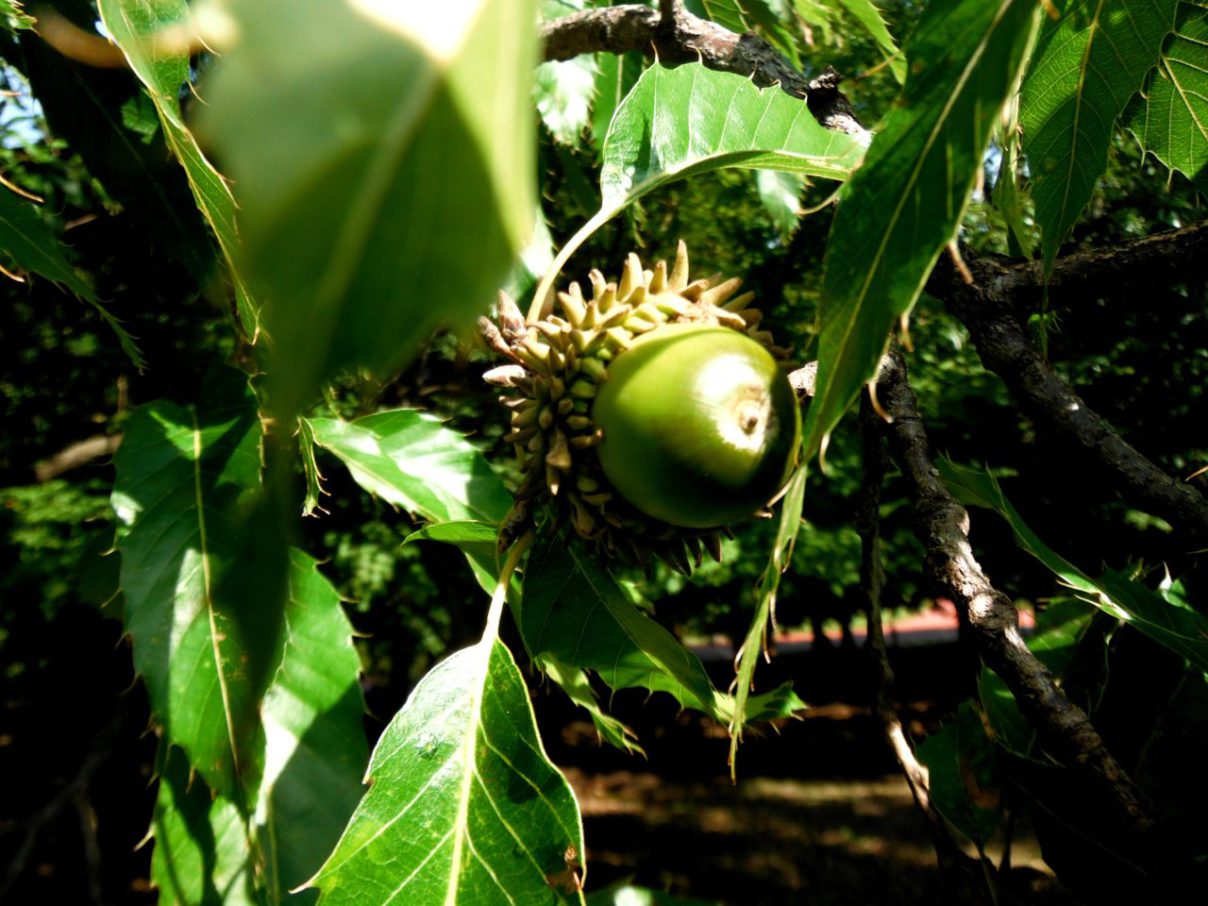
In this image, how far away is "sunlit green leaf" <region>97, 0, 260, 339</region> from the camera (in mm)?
820

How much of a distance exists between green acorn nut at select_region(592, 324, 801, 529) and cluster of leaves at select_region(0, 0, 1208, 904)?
0.07 metres

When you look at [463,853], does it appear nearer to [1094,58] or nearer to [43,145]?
[1094,58]

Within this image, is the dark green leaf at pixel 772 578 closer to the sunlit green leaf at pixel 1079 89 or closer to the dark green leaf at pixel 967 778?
the sunlit green leaf at pixel 1079 89

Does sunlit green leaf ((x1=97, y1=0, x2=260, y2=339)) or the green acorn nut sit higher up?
sunlit green leaf ((x1=97, y1=0, x2=260, y2=339))

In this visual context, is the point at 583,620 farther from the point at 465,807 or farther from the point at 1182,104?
the point at 1182,104

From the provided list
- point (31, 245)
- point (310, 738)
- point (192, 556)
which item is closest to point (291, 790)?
point (310, 738)

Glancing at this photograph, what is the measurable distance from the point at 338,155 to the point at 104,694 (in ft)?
15.9

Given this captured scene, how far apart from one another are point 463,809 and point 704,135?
2.55 feet

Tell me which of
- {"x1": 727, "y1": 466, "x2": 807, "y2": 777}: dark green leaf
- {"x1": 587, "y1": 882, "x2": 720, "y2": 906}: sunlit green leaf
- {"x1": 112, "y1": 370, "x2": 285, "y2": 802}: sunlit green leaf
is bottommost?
{"x1": 587, "y1": 882, "x2": 720, "y2": 906}: sunlit green leaf

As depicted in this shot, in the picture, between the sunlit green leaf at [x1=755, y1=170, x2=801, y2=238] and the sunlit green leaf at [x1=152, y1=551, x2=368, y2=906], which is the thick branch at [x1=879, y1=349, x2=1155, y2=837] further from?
the sunlit green leaf at [x1=755, y1=170, x2=801, y2=238]

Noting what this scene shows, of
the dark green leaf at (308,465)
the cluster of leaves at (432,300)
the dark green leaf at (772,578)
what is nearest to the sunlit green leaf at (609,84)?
the cluster of leaves at (432,300)

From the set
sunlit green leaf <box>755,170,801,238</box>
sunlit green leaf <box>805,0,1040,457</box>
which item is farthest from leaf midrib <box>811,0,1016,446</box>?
sunlit green leaf <box>755,170,801,238</box>

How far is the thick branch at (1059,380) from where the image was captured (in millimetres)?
832

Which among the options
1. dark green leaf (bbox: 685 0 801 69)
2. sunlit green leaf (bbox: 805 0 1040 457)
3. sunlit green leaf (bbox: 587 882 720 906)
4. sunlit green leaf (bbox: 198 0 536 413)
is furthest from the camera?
dark green leaf (bbox: 685 0 801 69)
